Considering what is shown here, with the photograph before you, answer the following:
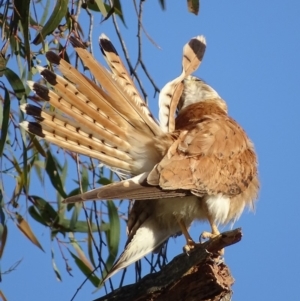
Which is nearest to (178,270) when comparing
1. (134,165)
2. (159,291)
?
(159,291)

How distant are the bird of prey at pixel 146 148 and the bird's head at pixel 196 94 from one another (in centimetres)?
35

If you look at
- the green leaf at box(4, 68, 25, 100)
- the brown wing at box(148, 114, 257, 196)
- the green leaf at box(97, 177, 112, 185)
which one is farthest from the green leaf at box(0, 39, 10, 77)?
the green leaf at box(97, 177, 112, 185)

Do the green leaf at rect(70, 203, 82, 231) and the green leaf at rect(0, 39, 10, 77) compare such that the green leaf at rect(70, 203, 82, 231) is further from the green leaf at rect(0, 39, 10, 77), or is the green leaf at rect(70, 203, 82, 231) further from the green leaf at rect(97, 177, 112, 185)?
the green leaf at rect(0, 39, 10, 77)

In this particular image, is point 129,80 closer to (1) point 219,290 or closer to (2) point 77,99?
(2) point 77,99

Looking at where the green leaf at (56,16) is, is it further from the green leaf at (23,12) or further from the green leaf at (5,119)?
the green leaf at (5,119)

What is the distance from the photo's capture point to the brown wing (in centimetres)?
309

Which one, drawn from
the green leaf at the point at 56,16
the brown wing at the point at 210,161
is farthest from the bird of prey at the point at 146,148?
the green leaf at the point at 56,16

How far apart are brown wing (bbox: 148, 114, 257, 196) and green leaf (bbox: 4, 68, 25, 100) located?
0.62 metres

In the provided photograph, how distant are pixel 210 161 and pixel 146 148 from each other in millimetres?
289

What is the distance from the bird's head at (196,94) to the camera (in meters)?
3.95

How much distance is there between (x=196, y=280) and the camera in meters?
2.80

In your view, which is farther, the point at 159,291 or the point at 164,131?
the point at 164,131

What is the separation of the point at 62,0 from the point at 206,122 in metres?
0.84

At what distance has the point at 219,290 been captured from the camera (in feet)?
9.10
